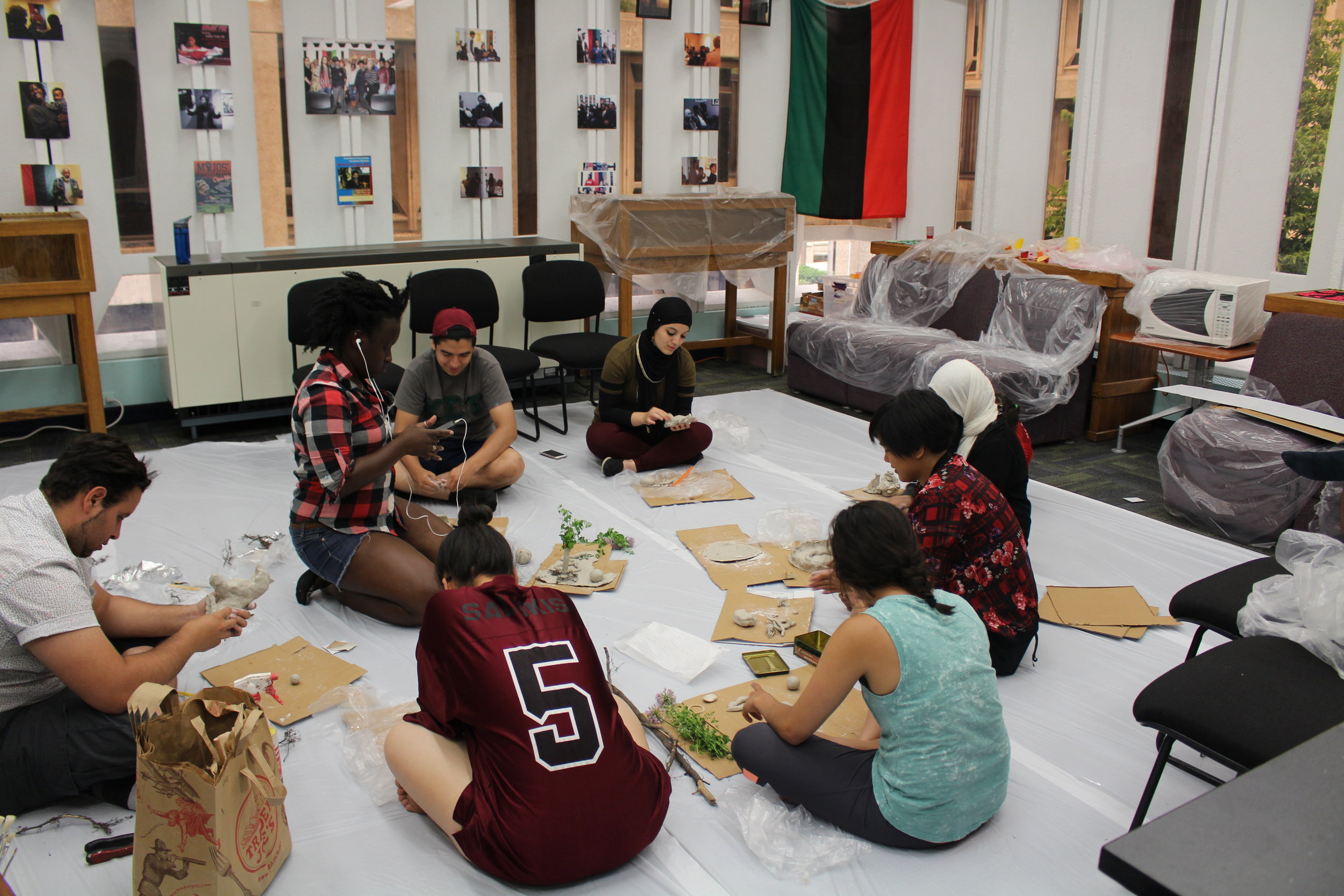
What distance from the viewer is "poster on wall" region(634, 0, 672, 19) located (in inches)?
245

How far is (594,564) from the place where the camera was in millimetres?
3500

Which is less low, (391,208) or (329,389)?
(391,208)

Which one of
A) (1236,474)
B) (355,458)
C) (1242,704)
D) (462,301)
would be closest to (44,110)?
(462,301)

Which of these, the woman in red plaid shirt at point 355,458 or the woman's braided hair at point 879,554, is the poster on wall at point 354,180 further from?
the woman's braided hair at point 879,554

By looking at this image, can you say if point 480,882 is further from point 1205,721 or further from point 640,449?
point 640,449

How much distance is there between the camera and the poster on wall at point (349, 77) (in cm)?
544

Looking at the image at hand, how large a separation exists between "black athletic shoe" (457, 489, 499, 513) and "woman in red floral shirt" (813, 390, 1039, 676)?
1.80m

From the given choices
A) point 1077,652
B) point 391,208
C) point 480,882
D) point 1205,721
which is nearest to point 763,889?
point 480,882

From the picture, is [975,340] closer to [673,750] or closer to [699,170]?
[699,170]

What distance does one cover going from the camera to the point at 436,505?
4.08m

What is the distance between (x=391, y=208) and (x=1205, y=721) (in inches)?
203

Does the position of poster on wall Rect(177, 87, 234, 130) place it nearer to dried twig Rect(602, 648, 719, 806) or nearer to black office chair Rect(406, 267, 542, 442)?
black office chair Rect(406, 267, 542, 442)

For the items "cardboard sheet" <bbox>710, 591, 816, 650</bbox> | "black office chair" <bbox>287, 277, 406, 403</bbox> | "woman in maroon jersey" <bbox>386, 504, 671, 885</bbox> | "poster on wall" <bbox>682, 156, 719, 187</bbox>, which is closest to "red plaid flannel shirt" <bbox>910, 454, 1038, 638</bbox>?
"cardboard sheet" <bbox>710, 591, 816, 650</bbox>

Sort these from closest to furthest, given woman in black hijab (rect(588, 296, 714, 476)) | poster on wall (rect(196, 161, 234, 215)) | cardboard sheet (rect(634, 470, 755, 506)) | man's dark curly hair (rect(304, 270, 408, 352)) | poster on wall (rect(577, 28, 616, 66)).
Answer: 1. man's dark curly hair (rect(304, 270, 408, 352))
2. cardboard sheet (rect(634, 470, 755, 506))
3. woman in black hijab (rect(588, 296, 714, 476))
4. poster on wall (rect(196, 161, 234, 215))
5. poster on wall (rect(577, 28, 616, 66))
